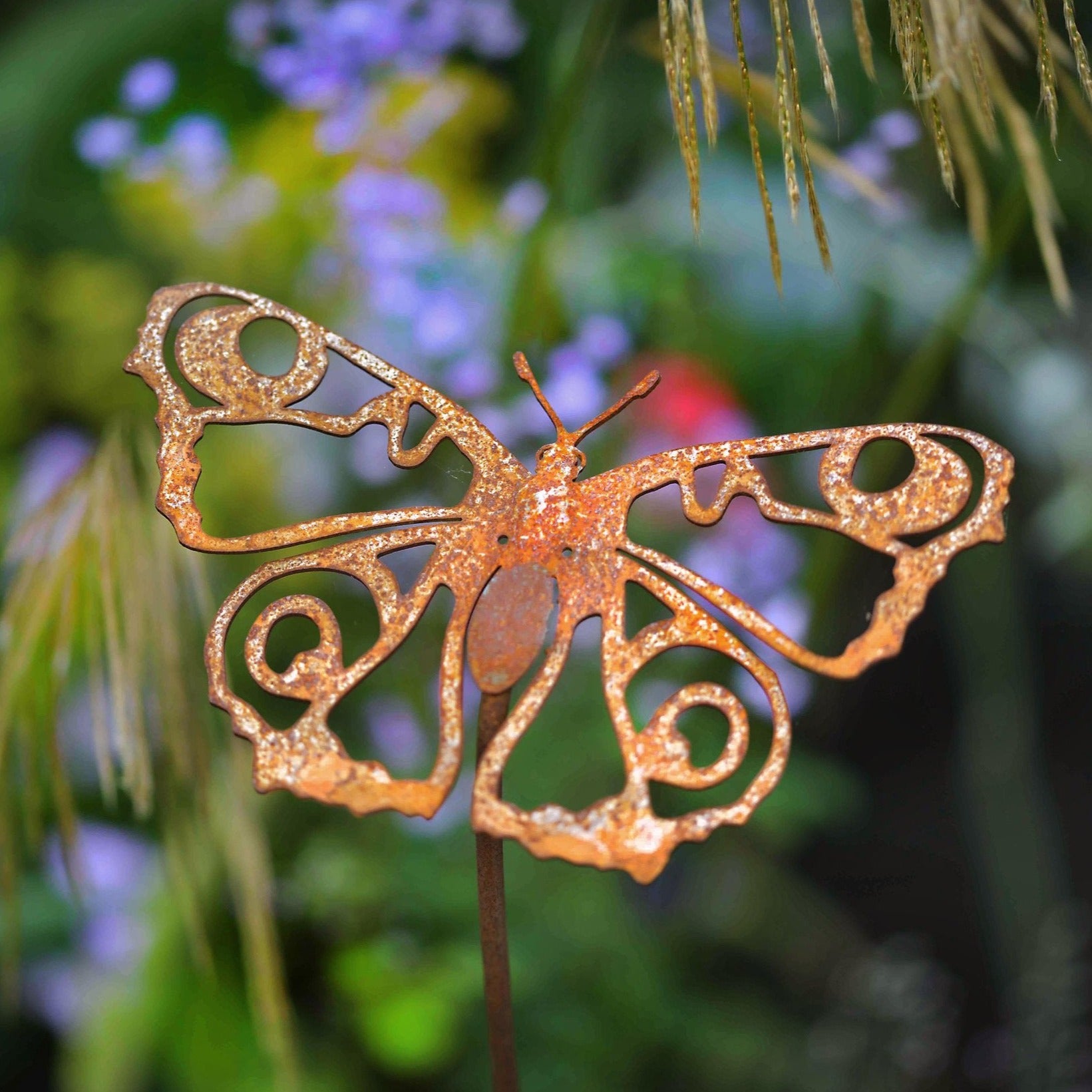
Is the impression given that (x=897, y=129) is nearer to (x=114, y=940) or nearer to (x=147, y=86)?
(x=147, y=86)

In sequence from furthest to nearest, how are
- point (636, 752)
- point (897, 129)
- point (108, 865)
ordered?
1. point (108, 865)
2. point (897, 129)
3. point (636, 752)

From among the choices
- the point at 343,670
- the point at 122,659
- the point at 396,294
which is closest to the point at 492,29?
the point at 396,294

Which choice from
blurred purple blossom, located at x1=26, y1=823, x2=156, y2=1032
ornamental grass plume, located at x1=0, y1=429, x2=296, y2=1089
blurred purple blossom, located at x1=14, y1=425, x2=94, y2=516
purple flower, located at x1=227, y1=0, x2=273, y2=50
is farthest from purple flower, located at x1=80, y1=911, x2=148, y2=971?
purple flower, located at x1=227, y1=0, x2=273, y2=50

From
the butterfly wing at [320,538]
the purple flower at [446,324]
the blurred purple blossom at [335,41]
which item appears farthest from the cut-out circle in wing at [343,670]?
the blurred purple blossom at [335,41]

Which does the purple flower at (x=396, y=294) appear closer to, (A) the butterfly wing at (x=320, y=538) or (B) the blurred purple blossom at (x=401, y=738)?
(B) the blurred purple blossom at (x=401, y=738)

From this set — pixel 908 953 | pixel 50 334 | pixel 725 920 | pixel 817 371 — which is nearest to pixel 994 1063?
pixel 908 953

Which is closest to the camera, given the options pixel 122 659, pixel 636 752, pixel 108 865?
pixel 636 752
